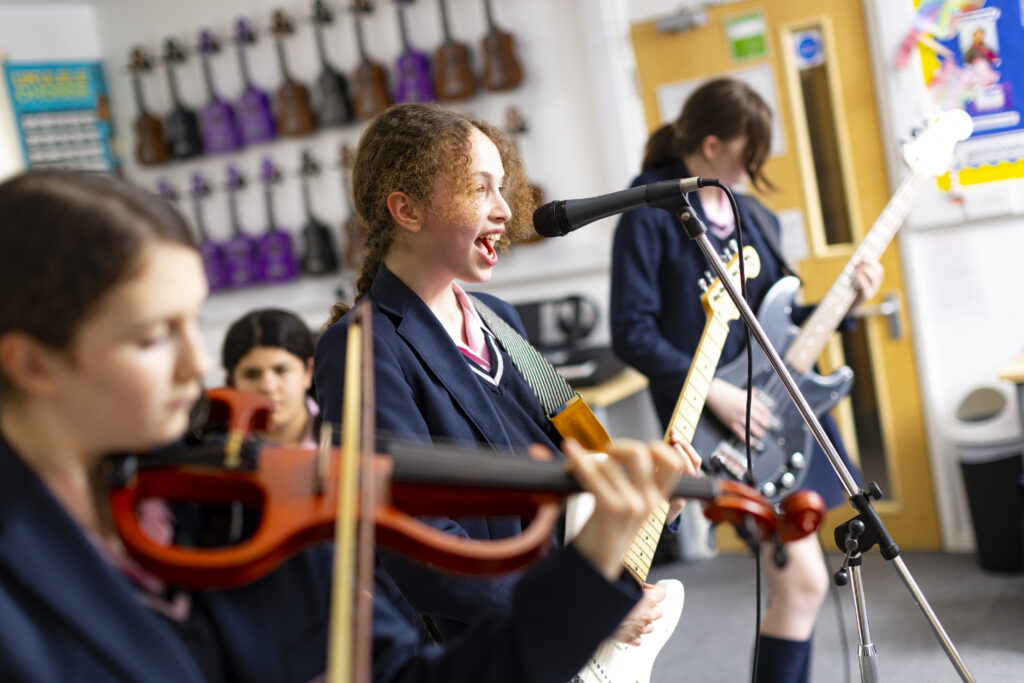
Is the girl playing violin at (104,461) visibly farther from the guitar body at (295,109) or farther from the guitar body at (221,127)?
A: the guitar body at (221,127)

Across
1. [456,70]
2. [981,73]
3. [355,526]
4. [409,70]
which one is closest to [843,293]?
[981,73]

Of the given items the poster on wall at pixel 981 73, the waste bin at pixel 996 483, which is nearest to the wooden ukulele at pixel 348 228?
the poster on wall at pixel 981 73

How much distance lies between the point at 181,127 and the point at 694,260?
3464mm

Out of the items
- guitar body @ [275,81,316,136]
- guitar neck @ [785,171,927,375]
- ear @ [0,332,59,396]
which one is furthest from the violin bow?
guitar body @ [275,81,316,136]

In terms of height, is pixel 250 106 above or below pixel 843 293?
above

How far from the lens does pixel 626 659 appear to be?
1.46 m

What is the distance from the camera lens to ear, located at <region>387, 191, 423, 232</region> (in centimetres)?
158

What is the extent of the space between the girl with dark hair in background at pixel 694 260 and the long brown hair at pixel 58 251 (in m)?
1.77

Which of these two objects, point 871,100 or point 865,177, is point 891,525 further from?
point 871,100

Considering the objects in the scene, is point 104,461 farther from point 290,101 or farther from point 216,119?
point 216,119

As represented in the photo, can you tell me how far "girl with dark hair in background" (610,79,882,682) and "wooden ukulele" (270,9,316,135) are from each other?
261cm

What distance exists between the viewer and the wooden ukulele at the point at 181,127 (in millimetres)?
4969

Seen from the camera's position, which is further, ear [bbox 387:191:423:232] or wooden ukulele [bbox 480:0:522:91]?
wooden ukulele [bbox 480:0:522:91]

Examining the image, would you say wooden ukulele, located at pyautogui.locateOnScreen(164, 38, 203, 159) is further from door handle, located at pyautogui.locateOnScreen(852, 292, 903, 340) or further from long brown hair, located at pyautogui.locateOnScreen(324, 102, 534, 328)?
long brown hair, located at pyautogui.locateOnScreen(324, 102, 534, 328)
